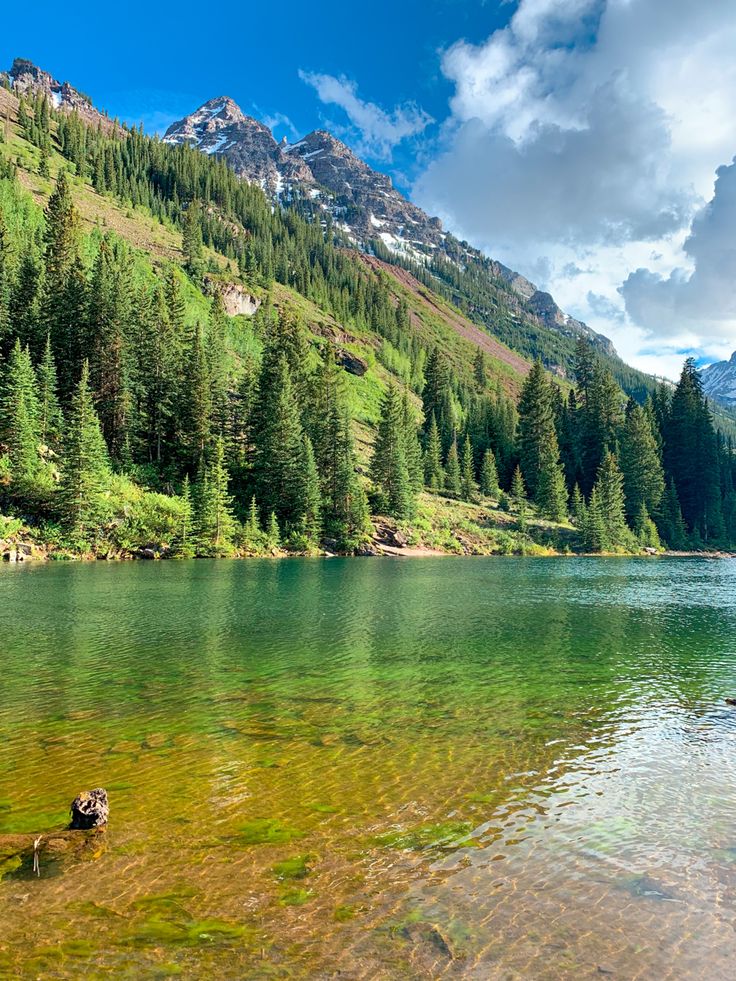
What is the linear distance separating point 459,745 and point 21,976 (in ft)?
28.7

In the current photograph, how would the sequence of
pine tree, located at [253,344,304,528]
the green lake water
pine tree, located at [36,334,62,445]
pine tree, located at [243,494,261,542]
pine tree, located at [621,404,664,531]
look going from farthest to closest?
pine tree, located at [621,404,664,531] < pine tree, located at [253,344,304,528] < pine tree, located at [243,494,261,542] < pine tree, located at [36,334,62,445] < the green lake water

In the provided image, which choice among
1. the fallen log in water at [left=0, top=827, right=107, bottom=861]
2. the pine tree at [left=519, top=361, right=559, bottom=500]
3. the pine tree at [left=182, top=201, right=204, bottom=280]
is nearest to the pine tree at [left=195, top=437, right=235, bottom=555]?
the fallen log in water at [left=0, top=827, right=107, bottom=861]

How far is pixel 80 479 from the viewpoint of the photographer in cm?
5578

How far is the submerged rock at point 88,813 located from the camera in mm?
8703

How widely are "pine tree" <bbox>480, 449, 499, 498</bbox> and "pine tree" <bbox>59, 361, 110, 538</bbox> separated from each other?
7887cm

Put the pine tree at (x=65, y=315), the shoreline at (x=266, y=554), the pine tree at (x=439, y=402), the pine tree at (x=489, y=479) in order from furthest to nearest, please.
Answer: the pine tree at (x=439, y=402) → the pine tree at (x=489, y=479) → the pine tree at (x=65, y=315) → the shoreline at (x=266, y=554)

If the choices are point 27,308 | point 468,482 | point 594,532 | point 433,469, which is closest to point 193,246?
point 27,308

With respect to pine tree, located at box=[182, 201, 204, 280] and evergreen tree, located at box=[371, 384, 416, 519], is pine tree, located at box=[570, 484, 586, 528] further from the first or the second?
pine tree, located at box=[182, 201, 204, 280]

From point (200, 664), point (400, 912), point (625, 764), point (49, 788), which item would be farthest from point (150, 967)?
point (200, 664)

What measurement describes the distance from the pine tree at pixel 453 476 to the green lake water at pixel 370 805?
90611 mm

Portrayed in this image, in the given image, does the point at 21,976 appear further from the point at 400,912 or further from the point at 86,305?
the point at 86,305

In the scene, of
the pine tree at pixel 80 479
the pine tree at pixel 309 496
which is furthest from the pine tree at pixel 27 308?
the pine tree at pixel 309 496

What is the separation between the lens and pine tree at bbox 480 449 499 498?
4631 inches

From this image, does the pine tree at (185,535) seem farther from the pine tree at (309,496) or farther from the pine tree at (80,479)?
the pine tree at (309,496)
